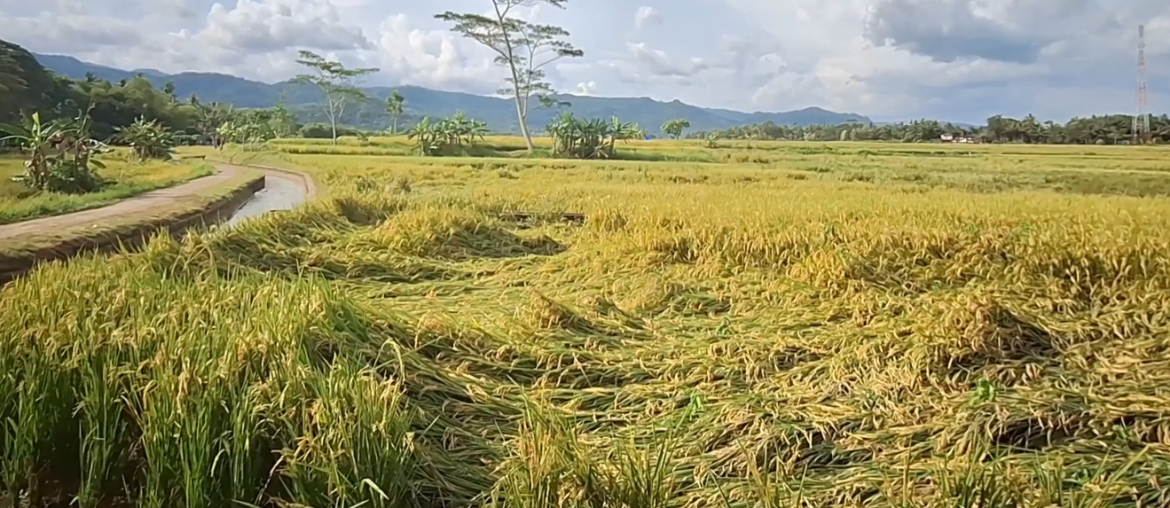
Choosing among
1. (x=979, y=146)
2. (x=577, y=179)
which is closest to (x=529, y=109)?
(x=577, y=179)

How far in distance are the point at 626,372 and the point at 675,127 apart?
1990cm

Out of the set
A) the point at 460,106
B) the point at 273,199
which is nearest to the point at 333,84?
the point at 460,106

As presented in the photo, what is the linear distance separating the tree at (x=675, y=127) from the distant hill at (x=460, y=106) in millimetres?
475

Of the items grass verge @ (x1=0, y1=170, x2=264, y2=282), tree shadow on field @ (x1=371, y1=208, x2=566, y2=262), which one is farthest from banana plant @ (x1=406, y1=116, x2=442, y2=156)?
tree shadow on field @ (x1=371, y1=208, x2=566, y2=262)

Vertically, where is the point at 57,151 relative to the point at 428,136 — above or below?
below

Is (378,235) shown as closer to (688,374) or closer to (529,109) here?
(688,374)

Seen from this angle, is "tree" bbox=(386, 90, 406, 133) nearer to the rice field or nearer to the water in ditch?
the water in ditch

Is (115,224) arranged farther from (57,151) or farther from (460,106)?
(460,106)

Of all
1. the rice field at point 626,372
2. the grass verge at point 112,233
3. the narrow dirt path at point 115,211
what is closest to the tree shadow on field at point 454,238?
the rice field at point 626,372

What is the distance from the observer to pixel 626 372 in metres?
2.07

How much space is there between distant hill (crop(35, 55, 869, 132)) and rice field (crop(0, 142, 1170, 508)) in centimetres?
649

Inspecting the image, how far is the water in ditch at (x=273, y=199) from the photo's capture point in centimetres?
630

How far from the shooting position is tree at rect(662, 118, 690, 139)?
21078 millimetres

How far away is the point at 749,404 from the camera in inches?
69.1
